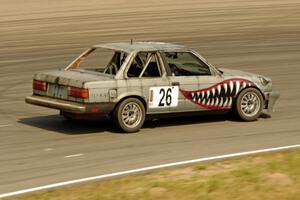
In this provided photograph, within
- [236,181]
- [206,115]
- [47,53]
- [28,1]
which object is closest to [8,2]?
[28,1]

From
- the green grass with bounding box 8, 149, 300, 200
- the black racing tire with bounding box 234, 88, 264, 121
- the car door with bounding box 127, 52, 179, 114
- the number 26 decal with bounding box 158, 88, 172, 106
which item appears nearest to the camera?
the green grass with bounding box 8, 149, 300, 200

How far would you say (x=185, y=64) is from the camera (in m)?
13.7

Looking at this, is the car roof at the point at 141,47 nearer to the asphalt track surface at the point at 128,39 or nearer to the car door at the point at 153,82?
the car door at the point at 153,82

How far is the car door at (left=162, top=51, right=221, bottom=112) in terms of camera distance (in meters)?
13.5

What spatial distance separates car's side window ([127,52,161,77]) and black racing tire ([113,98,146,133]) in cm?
51

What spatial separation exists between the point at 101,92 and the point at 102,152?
1295mm

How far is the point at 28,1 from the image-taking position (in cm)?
4019

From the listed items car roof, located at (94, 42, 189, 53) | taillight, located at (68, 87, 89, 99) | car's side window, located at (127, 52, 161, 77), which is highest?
car roof, located at (94, 42, 189, 53)

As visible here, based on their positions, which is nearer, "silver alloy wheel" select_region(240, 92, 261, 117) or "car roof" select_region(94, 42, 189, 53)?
"car roof" select_region(94, 42, 189, 53)

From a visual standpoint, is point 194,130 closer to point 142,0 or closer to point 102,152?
point 102,152

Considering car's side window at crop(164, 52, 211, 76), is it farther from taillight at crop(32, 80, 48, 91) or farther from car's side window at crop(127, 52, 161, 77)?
taillight at crop(32, 80, 48, 91)

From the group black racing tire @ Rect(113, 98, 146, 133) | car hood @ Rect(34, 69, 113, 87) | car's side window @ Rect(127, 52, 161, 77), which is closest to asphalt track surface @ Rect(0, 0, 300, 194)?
black racing tire @ Rect(113, 98, 146, 133)

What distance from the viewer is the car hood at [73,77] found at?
1272cm

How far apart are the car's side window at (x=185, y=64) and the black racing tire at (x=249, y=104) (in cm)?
78
